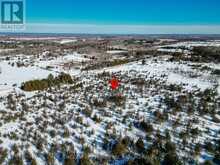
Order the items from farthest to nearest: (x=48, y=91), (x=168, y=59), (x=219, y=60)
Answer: (x=168, y=59)
(x=219, y=60)
(x=48, y=91)

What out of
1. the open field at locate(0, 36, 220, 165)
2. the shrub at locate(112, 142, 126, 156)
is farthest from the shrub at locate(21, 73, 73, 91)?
the shrub at locate(112, 142, 126, 156)

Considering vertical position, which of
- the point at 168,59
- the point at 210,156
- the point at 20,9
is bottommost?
the point at 210,156

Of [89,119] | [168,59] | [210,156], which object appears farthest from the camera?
[168,59]

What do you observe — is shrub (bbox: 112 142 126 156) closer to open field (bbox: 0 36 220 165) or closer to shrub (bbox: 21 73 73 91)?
open field (bbox: 0 36 220 165)

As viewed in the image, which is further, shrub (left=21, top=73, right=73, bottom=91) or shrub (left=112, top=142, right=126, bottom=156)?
shrub (left=21, top=73, right=73, bottom=91)

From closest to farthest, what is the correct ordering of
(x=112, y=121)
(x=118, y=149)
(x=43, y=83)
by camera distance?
(x=118, y=149)
(x=112, y=121)
(x=43, y=83)

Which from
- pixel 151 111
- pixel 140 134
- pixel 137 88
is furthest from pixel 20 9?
pixel 140 134

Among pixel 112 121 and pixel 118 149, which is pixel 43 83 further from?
pixel 118 149

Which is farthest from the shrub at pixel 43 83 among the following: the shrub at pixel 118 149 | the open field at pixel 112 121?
the shrub at pixel 118 149

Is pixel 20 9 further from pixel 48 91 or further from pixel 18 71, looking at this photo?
pixel 48 91

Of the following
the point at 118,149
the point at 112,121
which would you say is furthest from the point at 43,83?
the point at 118,149

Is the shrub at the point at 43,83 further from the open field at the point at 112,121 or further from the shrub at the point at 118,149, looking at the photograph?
the shrub at the point at 118,149
